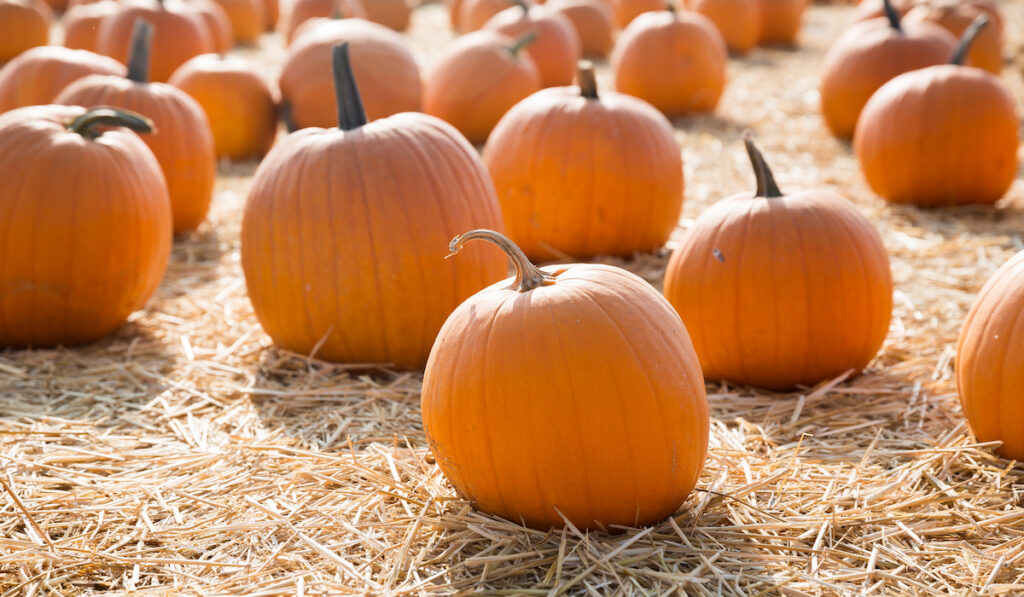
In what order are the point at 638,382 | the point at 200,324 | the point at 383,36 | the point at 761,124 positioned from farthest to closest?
the point at 761,124, the point at 383,36, the point at 200,324, the point at 638,382

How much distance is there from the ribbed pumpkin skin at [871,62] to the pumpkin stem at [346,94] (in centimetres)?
441

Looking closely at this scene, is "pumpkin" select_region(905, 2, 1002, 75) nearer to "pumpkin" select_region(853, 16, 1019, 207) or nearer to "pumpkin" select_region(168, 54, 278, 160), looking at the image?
"pumpkin" select_region(853, 16, 1019, 207)

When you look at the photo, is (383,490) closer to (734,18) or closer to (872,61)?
(872,61)

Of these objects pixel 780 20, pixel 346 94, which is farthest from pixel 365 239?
pixel 780 20

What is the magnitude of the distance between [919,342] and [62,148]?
3.21m

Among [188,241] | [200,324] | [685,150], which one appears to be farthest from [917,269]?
[188,241]

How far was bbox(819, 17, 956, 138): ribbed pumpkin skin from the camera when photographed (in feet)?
22.7

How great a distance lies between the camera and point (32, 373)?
3639 mm

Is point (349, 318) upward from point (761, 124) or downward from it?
upward

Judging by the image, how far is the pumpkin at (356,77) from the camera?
264 inches

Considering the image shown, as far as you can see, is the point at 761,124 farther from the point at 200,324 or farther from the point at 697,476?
the point at 697,476

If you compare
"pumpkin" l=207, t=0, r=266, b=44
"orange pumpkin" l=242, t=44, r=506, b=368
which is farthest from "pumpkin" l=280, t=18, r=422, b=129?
"pumpkin" l=207, t=0, r=266, b=44

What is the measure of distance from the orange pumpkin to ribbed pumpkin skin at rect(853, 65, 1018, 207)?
289 cm

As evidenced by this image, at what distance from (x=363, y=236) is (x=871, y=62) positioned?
4.75 meters
